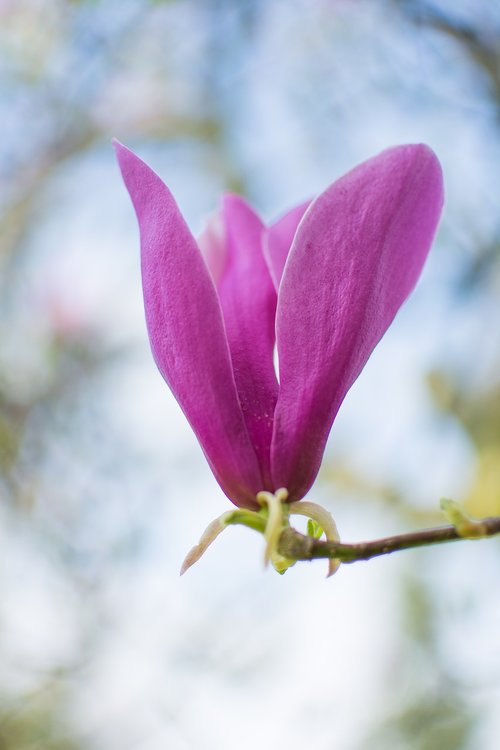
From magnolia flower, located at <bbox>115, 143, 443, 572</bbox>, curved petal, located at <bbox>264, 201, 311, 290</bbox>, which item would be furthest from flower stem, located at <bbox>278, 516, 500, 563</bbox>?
curved petal, located at <bbox>264, 201, 311, 290</bbox>

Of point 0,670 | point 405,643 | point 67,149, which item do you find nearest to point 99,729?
point 0,670

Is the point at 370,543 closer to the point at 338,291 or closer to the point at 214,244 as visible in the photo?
the point at 338,291

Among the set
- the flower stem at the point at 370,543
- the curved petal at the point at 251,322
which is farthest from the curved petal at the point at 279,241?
the flower stem at the point at 370,543

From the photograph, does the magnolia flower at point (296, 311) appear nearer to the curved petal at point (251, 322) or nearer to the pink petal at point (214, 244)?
the curved petal at point (251, 322)

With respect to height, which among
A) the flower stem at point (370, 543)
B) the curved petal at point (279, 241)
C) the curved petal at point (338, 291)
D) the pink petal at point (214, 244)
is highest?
the pink petal at point (214, 244)

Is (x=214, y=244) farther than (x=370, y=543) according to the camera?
Yes

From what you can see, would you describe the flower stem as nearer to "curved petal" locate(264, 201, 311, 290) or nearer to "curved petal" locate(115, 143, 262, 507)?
"curved petal" locate(115, 143, 262, 507)

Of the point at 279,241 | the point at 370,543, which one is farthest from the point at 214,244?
the point at 370,543
